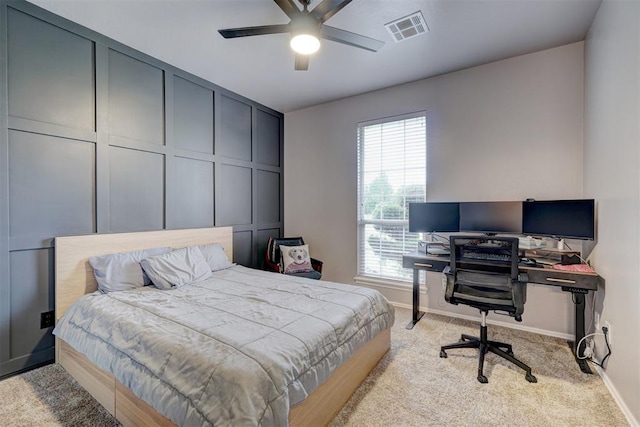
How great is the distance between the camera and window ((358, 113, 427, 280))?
359cm

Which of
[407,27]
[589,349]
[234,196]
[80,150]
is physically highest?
[407,27]

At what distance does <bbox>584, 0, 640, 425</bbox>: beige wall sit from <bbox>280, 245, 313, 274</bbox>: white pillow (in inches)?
111

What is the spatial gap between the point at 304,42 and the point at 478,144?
2184 millimetres

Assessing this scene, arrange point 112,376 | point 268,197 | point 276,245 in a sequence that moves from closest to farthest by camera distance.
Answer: point 112,376 < point 276,245 < point 268,197

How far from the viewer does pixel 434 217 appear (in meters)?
3.20

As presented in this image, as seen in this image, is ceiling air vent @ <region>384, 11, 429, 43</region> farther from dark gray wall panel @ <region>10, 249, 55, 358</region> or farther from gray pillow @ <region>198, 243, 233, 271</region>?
dark gray wall panel @ <region>10, 249, 55, 358</region>

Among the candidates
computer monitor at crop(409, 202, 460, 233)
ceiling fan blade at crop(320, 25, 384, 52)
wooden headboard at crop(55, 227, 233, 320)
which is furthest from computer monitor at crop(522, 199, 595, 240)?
wooden headboard at crop(55, 227, 233, 320)

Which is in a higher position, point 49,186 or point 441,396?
point 49,186

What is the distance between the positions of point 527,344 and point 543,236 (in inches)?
39.5

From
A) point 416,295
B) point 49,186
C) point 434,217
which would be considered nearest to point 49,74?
point 49,186

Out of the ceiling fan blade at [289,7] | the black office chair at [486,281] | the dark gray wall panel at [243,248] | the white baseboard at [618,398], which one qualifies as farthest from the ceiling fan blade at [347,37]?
the white baseboard at [618,398]

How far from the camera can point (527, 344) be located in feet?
8.86

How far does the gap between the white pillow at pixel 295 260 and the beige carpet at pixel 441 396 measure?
1578mm

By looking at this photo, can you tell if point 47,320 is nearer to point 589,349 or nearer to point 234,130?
point 234,130
